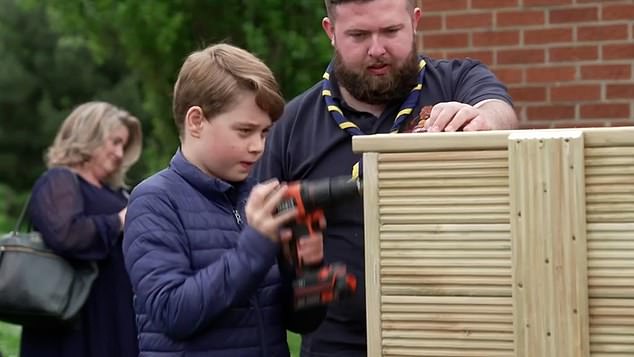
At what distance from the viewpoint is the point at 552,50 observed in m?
4.48

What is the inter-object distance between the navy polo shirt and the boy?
0.25m

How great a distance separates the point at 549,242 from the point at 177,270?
788 mm

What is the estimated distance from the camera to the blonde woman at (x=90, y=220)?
4.75 m

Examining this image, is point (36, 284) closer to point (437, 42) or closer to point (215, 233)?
point (437, 42)

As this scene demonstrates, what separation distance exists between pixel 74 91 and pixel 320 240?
21530 millimetres

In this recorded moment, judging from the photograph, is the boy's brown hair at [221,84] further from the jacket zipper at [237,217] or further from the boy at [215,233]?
the jacket zipper at [237,217]

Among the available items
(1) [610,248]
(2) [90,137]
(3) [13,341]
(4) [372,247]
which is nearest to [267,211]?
(4) [372,247]

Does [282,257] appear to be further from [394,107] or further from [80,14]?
[80,14]

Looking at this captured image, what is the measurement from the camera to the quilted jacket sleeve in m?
2.33

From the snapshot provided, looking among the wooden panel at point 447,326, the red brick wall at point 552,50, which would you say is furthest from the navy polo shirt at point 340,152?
the red brick wall at point 552,50

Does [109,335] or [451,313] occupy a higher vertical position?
[451,313]

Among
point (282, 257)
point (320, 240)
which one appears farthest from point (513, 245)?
point (282, 257)

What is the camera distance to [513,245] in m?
2.07

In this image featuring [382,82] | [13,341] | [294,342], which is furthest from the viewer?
[13,341]
